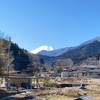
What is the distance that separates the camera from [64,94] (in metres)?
36.4

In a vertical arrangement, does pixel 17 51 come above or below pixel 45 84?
above

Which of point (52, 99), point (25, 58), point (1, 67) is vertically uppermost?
point (25, 58)

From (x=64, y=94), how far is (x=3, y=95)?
7368mm

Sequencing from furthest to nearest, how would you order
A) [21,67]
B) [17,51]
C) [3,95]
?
[17,51]
[21,67]
[3,95]

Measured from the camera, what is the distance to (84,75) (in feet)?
325

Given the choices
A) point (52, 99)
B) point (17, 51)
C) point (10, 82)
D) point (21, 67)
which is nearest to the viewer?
point (52, 99)

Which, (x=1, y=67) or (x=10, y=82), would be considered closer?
(x=1, y=67)

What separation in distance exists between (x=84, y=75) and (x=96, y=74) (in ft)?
14.0

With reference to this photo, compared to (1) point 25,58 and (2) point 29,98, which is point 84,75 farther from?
(2) point 29,98

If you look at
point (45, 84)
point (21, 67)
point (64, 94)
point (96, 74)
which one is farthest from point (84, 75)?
point (64, 94)

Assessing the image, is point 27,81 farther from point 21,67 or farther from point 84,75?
point 21,67

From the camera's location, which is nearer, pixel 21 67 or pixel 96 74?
pixel 96 74

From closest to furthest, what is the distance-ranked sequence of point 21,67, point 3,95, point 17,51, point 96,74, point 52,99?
point 52,99 → point 3,95 → point 96,74 → point 21,67 → point 17,51

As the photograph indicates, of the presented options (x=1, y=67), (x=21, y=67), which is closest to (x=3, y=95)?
(x=1, y=67)
